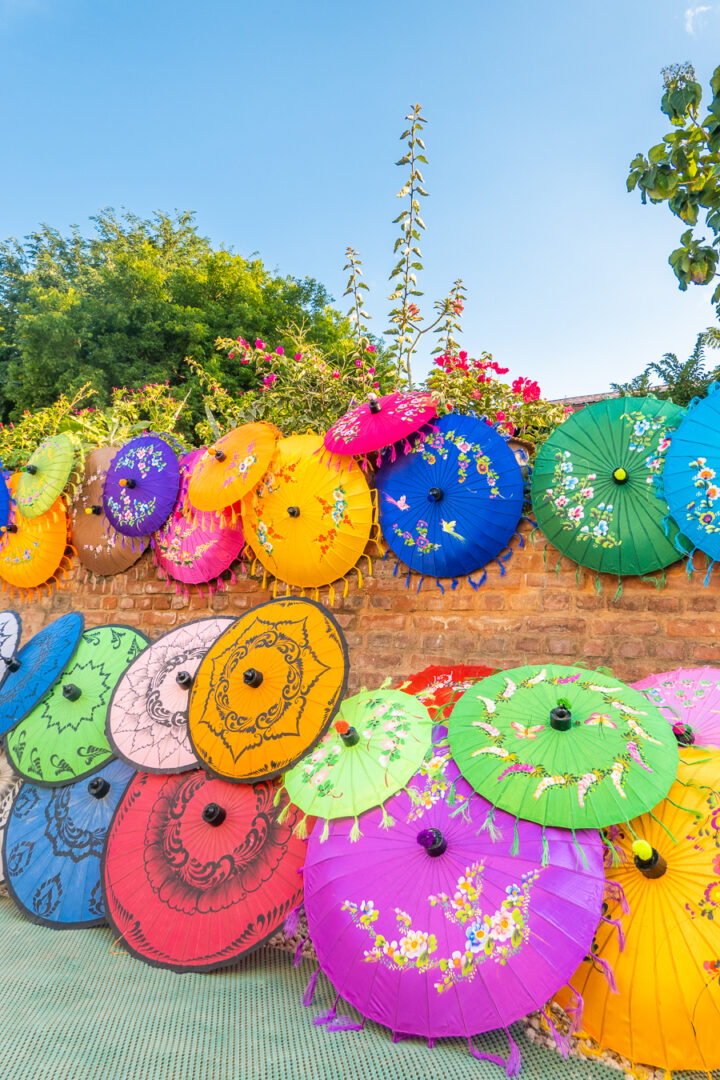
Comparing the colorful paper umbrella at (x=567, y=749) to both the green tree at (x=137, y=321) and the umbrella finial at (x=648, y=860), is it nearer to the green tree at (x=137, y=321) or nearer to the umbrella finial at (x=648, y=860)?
the umbrella finial at (x=648, y=860)

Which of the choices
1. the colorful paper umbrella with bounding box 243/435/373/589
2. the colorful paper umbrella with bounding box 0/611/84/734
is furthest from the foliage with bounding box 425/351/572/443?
the colorful paper umbrella with bounding box 0/611/84/734

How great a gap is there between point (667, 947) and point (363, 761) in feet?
2.79

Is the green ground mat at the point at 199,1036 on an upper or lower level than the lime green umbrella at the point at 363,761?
lower

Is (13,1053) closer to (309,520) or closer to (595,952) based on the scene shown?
(595,952)

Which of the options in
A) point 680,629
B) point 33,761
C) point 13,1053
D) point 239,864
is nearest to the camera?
point 13,1053

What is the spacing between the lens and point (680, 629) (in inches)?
84.7

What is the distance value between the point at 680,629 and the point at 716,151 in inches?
74.6

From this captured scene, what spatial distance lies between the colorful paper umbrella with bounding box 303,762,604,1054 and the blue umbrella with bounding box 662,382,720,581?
1099 millimetres

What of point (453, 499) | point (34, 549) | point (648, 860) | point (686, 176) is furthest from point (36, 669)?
point (686, 176)

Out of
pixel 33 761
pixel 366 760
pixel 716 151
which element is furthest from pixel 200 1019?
pixel 716 151

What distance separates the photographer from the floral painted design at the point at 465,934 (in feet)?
4.45

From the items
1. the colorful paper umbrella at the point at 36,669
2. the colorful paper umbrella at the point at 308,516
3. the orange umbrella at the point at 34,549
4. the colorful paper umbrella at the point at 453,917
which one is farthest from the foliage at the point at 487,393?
the orange umbrella at the point at 34,549

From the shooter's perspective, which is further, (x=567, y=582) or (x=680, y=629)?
(x=567, y=582)

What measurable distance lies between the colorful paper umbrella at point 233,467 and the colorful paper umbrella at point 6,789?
163 centimetres
